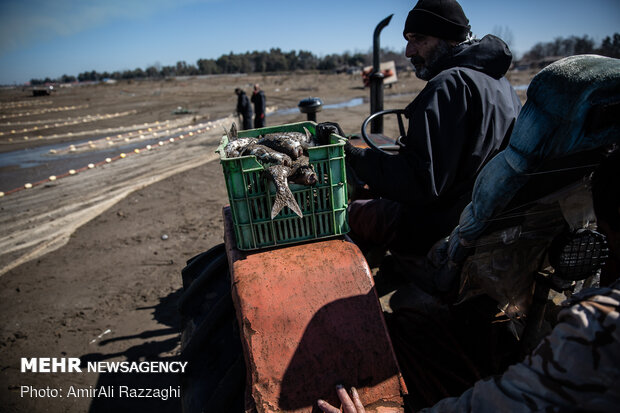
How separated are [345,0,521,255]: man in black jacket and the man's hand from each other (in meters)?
0.95

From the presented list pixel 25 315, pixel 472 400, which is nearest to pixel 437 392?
pixel 472 400

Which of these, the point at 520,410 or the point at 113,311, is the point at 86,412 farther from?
the point at 520,410

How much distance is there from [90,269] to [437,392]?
15.6ft

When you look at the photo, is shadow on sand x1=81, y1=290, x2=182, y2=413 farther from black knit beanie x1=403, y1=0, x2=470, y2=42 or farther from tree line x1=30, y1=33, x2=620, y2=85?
tree line x1=30, y1=33, x2=620, y2=85

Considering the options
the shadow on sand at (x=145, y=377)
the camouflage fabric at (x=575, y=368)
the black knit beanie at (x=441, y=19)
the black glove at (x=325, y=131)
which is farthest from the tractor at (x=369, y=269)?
the shadow on sand at (x=145, y=377)

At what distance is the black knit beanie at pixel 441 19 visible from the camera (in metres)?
1.88

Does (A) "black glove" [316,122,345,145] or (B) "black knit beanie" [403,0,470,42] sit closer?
(A) "black glove" [316,122,345,145]

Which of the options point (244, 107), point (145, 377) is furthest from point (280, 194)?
point (244, 107)

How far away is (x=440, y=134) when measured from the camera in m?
1.65

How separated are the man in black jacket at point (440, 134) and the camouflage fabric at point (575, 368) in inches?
36.2

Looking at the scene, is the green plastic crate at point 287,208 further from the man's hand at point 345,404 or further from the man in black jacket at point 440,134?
the man's hand at point 345,404

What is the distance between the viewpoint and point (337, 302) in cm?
135

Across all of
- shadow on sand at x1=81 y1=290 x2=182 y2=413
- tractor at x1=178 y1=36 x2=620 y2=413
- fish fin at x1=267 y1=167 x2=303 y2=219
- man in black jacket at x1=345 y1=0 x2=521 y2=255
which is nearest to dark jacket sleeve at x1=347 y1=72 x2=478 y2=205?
man in black jacket at x1=345 y1=0 x2=521 y2=255

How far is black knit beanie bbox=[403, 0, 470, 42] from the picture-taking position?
1.88 metres
